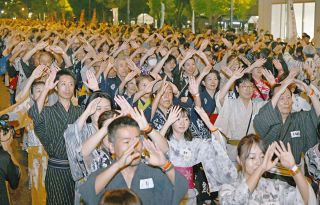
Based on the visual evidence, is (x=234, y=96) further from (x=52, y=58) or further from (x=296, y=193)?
(x=296, y=193)

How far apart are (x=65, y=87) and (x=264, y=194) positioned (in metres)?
2.80

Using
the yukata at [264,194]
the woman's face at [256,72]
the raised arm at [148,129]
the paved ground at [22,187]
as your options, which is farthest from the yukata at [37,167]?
the woman's face at [256,72]

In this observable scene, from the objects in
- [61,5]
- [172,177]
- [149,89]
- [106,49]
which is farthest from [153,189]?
[61,5]

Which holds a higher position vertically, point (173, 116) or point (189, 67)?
point (189, 67)

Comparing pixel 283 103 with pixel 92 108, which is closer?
pixel 92 108

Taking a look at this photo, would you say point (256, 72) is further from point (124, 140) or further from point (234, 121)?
point (124, 140)

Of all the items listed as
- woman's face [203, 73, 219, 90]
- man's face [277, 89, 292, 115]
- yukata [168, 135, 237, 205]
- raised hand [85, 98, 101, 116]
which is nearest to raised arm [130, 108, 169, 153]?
raised hand [85, 98, 101, 116]

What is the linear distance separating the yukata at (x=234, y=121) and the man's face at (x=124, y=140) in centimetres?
376

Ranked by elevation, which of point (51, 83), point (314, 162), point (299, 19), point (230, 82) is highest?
point (299, 19)

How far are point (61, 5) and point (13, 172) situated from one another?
56.0 metres

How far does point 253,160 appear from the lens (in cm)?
475

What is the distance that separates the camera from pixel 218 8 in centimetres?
3881

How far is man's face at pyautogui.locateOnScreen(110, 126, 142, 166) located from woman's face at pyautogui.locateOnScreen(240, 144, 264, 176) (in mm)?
873

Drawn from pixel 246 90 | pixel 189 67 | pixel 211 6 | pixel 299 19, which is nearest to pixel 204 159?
pixel 246 90
